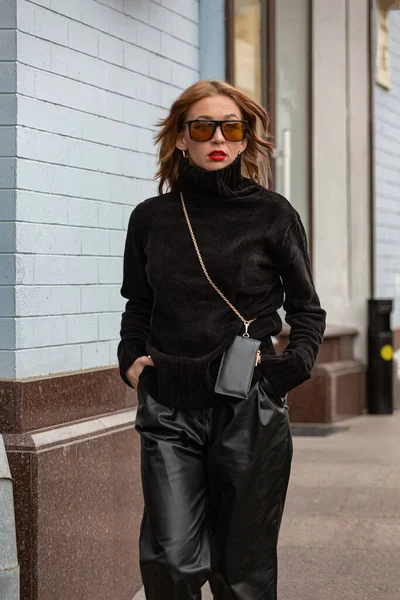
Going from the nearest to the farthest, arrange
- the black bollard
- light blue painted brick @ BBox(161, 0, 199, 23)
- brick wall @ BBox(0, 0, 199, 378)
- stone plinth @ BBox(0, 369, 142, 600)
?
stone plinth @ BBox(0, 369, 142, 600), brick wall @ BBox(0, 0, 199, 378), light blue painted brick @ BBox(161, 0, 199, 23), the black bollard

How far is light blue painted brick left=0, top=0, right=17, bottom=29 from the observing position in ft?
15.3

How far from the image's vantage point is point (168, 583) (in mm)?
3654

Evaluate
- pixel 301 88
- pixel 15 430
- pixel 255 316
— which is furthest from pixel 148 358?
pixel 301 88

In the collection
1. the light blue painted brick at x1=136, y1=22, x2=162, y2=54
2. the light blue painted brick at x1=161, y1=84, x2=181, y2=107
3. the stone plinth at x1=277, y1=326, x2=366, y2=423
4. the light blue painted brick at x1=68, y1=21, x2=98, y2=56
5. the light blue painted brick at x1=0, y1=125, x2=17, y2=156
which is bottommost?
the stone plinth at x1=277, y1=326, x2=366, y2=423

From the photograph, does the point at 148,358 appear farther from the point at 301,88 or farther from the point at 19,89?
the point at 301,88

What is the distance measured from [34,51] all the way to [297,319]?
1623mm

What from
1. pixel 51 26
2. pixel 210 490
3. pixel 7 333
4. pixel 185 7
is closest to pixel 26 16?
pixel 51 26

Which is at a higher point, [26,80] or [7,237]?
[26,80]

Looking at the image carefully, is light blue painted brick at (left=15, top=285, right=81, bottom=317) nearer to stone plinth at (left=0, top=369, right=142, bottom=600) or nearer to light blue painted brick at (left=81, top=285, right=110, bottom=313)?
light blue painted brick at (left=81, top=285, right=110, bottom=313)

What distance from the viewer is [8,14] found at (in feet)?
15.3

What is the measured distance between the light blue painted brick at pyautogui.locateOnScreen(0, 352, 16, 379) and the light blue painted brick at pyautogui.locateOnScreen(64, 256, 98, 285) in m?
0.51

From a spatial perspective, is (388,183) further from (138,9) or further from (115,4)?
(115,4)

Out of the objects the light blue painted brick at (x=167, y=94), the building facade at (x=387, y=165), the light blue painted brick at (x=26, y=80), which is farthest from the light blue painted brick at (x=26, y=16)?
the building facade at (x=387, y=165)

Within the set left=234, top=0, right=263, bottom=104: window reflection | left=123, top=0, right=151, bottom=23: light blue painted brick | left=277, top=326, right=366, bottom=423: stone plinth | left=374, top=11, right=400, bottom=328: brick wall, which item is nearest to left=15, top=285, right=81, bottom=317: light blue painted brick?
left=123, top=0, right=151, bottom=23: light blue painted brick
